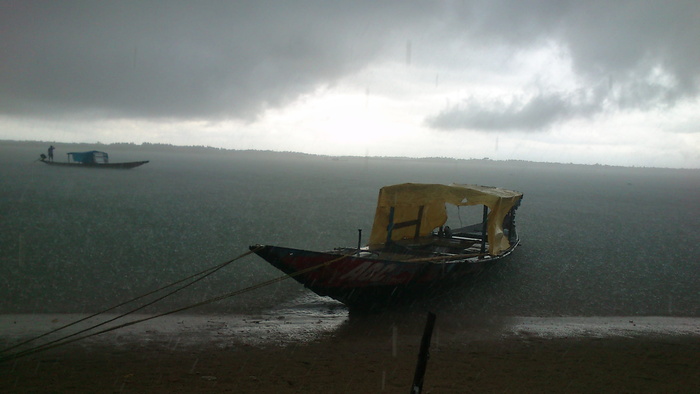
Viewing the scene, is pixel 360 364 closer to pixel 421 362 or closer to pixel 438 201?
pixel 421 362

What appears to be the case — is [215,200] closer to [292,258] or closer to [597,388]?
[292,258]

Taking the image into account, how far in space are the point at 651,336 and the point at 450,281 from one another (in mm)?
4946

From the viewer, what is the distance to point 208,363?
808 centimetres

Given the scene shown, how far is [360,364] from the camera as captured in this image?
8172 mm

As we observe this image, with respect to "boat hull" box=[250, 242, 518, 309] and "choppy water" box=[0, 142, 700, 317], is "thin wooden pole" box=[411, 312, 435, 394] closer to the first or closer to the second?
"boat hull" box=[250, 242, 518, 309]

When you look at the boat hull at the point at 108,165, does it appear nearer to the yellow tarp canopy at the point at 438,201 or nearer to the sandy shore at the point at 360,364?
the yellow tarp canopy at the point at 438,201

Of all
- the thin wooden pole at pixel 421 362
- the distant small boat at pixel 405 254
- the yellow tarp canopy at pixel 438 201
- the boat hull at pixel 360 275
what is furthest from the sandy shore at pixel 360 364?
the yellow tarp canopy at pixel 438 201

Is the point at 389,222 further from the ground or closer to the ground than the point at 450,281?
further from the ground

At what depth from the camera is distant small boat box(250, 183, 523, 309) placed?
9727mm

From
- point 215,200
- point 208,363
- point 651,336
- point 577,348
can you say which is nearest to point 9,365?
point 208,363

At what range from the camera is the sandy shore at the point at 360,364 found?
7281 mm

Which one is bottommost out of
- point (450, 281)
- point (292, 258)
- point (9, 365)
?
point (9, 365)

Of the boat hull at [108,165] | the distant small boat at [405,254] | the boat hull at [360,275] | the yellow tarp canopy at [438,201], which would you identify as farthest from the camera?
the boat hull at [108,165]

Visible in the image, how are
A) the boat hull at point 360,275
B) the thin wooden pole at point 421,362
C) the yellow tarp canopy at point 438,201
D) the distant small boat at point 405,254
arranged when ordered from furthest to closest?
1. the yellow tarp canopy at point 438,201
2. the distant small boat at point 405,254
3. the boat hull at point 360,275
4. the thin wooden pole at point 421,362
